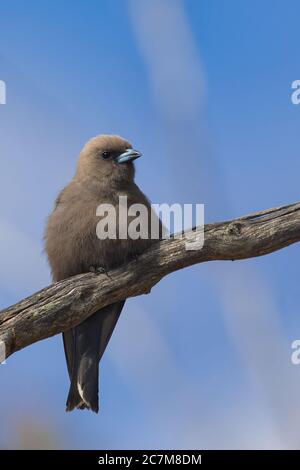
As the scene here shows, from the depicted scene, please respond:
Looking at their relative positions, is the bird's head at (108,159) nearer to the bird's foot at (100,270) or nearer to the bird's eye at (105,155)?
the bird's eye at (105,155)

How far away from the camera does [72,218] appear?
5.90m

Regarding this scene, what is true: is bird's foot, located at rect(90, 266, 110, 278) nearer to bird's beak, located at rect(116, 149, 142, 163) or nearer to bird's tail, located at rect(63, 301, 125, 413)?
bird's tail, located at rect(63, 301, 125, 413)

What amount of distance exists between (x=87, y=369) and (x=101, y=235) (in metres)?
1.03

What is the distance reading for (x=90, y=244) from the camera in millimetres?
5789

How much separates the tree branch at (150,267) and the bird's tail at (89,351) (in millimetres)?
256

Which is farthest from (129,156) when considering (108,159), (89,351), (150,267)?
(89,351)

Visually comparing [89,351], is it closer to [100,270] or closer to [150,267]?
[100,270]

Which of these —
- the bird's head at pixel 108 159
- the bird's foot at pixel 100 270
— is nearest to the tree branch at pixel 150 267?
the bird's foot at pixel 100 270

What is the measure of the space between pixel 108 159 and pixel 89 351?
1.49m

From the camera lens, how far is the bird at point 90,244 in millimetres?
5793

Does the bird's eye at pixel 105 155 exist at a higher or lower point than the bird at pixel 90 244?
higher

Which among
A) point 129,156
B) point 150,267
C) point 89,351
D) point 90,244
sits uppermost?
point 129,156

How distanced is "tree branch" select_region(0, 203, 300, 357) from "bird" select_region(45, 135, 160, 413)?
0.13 meters
